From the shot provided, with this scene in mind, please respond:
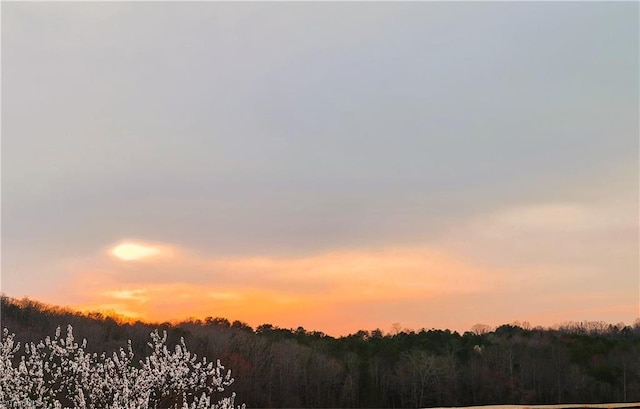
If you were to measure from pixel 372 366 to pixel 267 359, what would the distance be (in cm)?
1122

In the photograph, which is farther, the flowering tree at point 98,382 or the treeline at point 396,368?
the treeline at point 396,368

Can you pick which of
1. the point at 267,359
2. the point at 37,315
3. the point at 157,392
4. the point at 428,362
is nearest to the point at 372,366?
the point at 428,362

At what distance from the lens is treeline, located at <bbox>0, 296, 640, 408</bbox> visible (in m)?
69.1

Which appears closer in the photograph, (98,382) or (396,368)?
(98,382)

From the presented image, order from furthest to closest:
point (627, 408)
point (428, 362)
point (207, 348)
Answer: point (428, 362) < point (207, 348) < point (627, 408)

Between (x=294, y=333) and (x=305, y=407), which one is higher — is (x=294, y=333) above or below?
above

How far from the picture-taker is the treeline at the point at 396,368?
227ft

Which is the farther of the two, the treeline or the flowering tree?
the treeline

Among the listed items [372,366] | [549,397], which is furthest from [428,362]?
[549,397]

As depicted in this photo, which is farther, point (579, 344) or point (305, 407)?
point (579, 344)

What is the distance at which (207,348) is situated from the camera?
67.1 m

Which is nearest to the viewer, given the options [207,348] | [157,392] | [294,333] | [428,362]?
[157,392]

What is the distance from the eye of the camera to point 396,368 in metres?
74.1

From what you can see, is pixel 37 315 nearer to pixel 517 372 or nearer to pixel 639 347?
pixel 517 372
